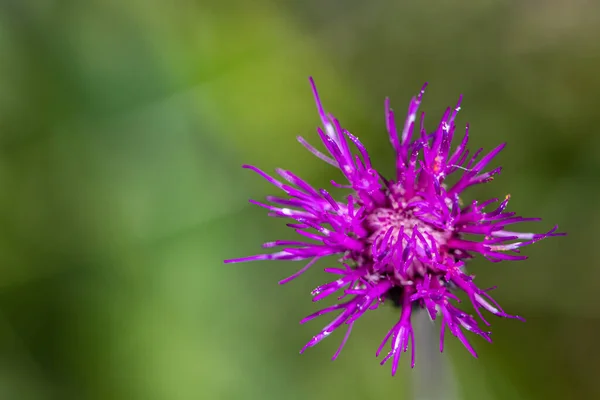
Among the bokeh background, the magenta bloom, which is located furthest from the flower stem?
the bokeh background

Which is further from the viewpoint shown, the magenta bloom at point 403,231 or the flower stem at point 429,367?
the flower stem at point 429,367

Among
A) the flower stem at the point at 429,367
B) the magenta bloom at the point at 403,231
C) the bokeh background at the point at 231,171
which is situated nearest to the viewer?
the magenta bloom at the point at 403,231

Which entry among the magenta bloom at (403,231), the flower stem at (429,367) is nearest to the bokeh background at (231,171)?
the flower stem at (429,367)

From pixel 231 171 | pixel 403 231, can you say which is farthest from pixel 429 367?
pixel 231 171

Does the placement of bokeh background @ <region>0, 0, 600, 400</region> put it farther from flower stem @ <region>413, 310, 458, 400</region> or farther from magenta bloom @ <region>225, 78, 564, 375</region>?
magenta bloom @ <region>225, 78, 564, 375</region>

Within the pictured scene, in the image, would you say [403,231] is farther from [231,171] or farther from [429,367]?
[231,171]

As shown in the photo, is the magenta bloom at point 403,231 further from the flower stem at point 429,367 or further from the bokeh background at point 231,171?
the bokeh background at point 231,171

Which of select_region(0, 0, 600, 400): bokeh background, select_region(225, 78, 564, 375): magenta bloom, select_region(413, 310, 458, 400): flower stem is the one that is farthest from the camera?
select_region(0, 0, 600, 400): bokeh background

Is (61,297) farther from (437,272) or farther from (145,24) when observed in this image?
(437,272)

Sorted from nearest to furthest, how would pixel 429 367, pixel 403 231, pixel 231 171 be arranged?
pixel 403 231 < pixel 429 367 < pixel 231 171
